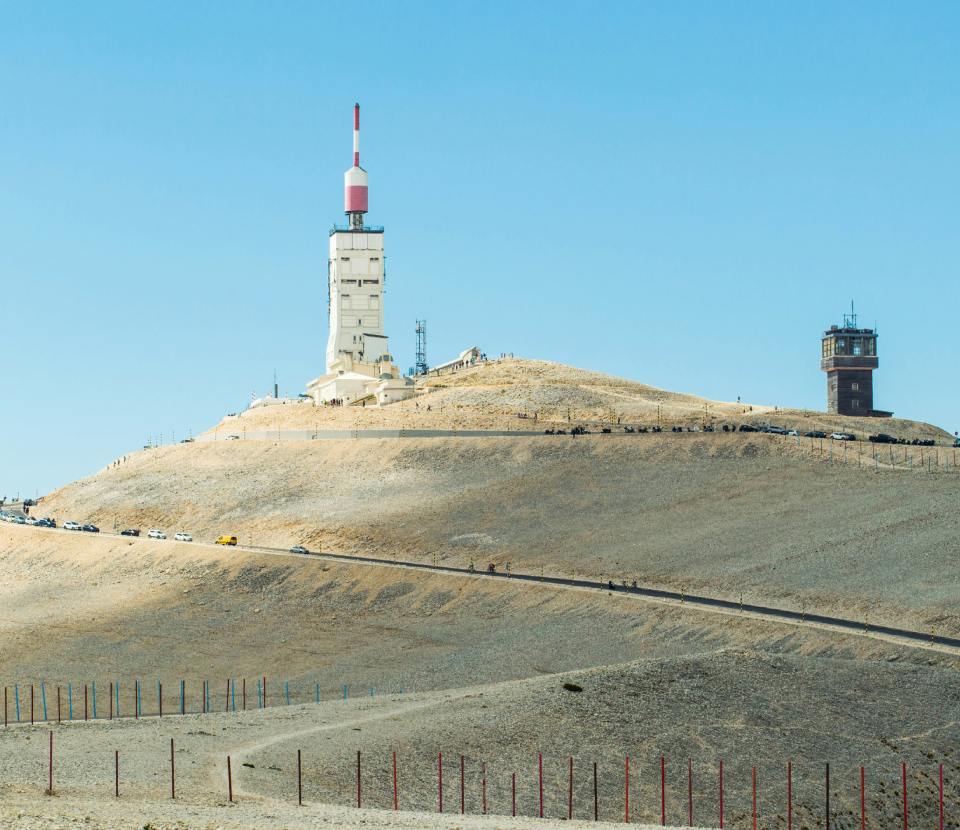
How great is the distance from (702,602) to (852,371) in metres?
93.6

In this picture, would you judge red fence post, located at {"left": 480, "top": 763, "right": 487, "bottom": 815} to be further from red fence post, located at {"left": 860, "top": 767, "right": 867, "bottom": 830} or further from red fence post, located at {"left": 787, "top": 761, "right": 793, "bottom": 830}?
red fence post, located at {"left": 860, "top": 767, "right": 867, "bottom": 830}

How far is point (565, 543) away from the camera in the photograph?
11375 cm

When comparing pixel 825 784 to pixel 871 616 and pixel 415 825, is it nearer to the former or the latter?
pixel 415 825

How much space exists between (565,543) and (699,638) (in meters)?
34.0

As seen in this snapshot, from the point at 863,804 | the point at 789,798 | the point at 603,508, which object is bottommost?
the point at 863,804

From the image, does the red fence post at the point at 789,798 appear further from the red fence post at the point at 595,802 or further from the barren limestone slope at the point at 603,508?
the barren limestone slope at the point at 603,508

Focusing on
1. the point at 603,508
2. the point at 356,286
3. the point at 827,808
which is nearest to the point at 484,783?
the point at 827,808

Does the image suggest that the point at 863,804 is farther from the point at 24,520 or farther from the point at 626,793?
the point at 24,520

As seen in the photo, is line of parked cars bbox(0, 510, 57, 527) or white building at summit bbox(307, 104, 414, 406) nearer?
line of parked cars bbox(0, 510, 57, 527)

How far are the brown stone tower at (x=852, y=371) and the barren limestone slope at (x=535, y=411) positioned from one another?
26.7ft

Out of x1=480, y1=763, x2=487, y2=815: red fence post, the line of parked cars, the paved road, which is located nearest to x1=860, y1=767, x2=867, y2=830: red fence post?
x1=480, y1=763, x2=487, y2=815: red fence post

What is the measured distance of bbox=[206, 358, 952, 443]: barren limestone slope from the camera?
159875mm

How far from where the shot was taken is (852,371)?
176125 millimetres

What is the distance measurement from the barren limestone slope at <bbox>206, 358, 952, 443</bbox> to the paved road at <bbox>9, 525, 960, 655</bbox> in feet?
148
